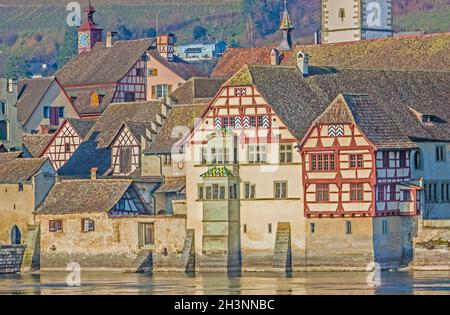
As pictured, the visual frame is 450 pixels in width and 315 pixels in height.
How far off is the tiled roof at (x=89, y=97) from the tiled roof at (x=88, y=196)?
110 ft

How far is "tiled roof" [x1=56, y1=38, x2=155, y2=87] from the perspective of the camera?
162875 mm

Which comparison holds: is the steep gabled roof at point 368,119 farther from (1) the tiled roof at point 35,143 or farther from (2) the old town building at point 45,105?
(2) the old town building at point 45,105

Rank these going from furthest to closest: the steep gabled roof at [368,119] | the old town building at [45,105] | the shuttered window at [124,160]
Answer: the old town building at [45,105]
the shuttered window at [124,160]
the steep gabled roof at [368,119]

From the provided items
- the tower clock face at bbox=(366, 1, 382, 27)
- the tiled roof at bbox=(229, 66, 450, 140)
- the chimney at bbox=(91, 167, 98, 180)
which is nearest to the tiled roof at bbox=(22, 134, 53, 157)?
the chimney at bbox=(91, 167, 98, 180)

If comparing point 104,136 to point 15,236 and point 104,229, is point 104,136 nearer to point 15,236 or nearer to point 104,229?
point 15,236

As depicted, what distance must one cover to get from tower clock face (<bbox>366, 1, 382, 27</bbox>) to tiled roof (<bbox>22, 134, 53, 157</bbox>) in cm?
2608

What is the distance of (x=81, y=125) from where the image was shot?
141m

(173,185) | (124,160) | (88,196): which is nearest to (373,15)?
(124,160)

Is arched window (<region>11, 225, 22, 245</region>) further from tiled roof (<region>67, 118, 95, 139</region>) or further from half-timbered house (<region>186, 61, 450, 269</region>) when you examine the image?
tiled roof (<region>67, 118, 95, 139</region>)

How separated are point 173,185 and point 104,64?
41.9m

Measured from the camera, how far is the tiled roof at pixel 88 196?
→ 121 m

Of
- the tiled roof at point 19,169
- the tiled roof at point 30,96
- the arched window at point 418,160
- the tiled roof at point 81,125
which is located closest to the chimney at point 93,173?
the tiled roof at point 19,169
